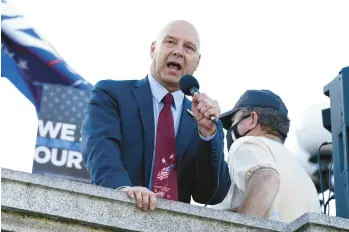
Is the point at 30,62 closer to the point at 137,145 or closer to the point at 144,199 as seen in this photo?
the point at 137,145

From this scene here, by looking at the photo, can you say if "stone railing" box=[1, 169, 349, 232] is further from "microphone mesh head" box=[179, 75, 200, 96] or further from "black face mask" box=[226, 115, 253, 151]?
"black face mask" box=[226, 115, 253, 151]

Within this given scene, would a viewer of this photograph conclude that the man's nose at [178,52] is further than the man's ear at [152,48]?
No

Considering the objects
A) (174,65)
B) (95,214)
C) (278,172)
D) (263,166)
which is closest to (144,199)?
(95,214)

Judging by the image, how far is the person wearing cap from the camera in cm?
553

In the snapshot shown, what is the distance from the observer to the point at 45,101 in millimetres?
21125

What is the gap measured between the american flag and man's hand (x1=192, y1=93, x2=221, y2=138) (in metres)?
15.6

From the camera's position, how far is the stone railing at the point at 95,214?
437cm

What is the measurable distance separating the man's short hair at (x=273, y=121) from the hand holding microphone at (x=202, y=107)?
1.07m

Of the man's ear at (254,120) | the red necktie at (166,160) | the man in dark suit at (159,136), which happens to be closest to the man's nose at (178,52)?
the man in dark suit at (159,136)

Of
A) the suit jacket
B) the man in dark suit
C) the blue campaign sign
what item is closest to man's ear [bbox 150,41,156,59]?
the man in dark suit

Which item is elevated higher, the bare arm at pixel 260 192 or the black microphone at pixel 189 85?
the black microphone at pixel 189 85

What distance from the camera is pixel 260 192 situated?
5.47m

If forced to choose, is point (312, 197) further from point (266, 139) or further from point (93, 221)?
point (93, 221)

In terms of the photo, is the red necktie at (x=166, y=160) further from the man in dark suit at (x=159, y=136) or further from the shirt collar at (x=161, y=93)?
the shirt collar at (x=161, y=93)
